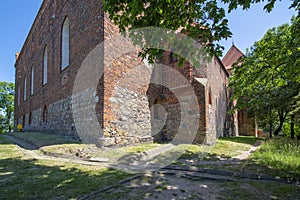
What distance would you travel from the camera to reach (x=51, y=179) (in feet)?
11.8

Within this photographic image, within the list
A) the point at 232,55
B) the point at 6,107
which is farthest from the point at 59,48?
the point at 6,107

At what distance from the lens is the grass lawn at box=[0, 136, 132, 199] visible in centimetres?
291

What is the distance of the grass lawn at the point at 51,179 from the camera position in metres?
2.91

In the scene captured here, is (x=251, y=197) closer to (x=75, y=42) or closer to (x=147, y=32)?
(x=147, y=32)

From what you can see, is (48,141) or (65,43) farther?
(65,43)

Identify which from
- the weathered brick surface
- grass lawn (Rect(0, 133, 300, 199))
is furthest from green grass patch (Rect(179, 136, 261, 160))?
the weathered brick surface

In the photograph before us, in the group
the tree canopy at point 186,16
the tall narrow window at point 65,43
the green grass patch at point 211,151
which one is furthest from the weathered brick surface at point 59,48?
the green grass patch at point 211,151

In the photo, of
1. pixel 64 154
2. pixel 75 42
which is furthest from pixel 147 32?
pixel 75 42

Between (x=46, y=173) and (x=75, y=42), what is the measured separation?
759 centimetres

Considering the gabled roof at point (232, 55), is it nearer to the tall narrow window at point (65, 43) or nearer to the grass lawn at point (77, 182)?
the tall narrow window at point (65, 43)

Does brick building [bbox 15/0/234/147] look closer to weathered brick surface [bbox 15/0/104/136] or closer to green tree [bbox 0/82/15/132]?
weathered brick surface [bbox 15/0/104/136]

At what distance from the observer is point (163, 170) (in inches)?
179

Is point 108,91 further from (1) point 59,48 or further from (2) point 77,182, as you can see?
(1) point 59,48

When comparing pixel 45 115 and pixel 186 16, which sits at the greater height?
pixel 186 16
